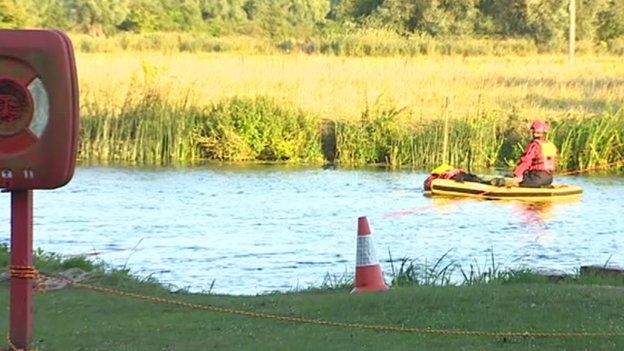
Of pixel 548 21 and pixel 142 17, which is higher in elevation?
pixel 548 21

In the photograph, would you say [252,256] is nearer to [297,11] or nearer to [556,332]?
[556,332]

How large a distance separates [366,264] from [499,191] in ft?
40.1

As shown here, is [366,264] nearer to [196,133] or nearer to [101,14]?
[196,133]

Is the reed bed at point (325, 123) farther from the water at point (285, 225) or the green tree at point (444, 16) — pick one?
the green tree at point (444, 16)

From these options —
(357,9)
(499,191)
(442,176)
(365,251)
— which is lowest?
(499,191)

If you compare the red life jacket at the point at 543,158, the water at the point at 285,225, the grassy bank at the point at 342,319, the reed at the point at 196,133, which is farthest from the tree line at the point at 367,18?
the grassy bank at the point at 342,319

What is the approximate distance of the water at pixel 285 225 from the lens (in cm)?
1664

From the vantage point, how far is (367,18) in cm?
6981

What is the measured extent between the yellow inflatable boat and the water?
0.56 feet

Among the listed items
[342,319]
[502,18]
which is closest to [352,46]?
[502,18]

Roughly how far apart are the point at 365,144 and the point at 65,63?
22424 millimetres

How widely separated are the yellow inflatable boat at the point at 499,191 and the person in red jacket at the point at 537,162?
6.8 inches

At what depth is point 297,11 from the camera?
9519 cm

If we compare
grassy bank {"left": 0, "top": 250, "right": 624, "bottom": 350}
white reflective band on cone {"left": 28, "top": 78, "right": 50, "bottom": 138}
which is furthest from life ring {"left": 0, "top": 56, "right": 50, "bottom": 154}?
grassy bank {"left": 0, "top": 250, "right": 624, "bottom": 350}
